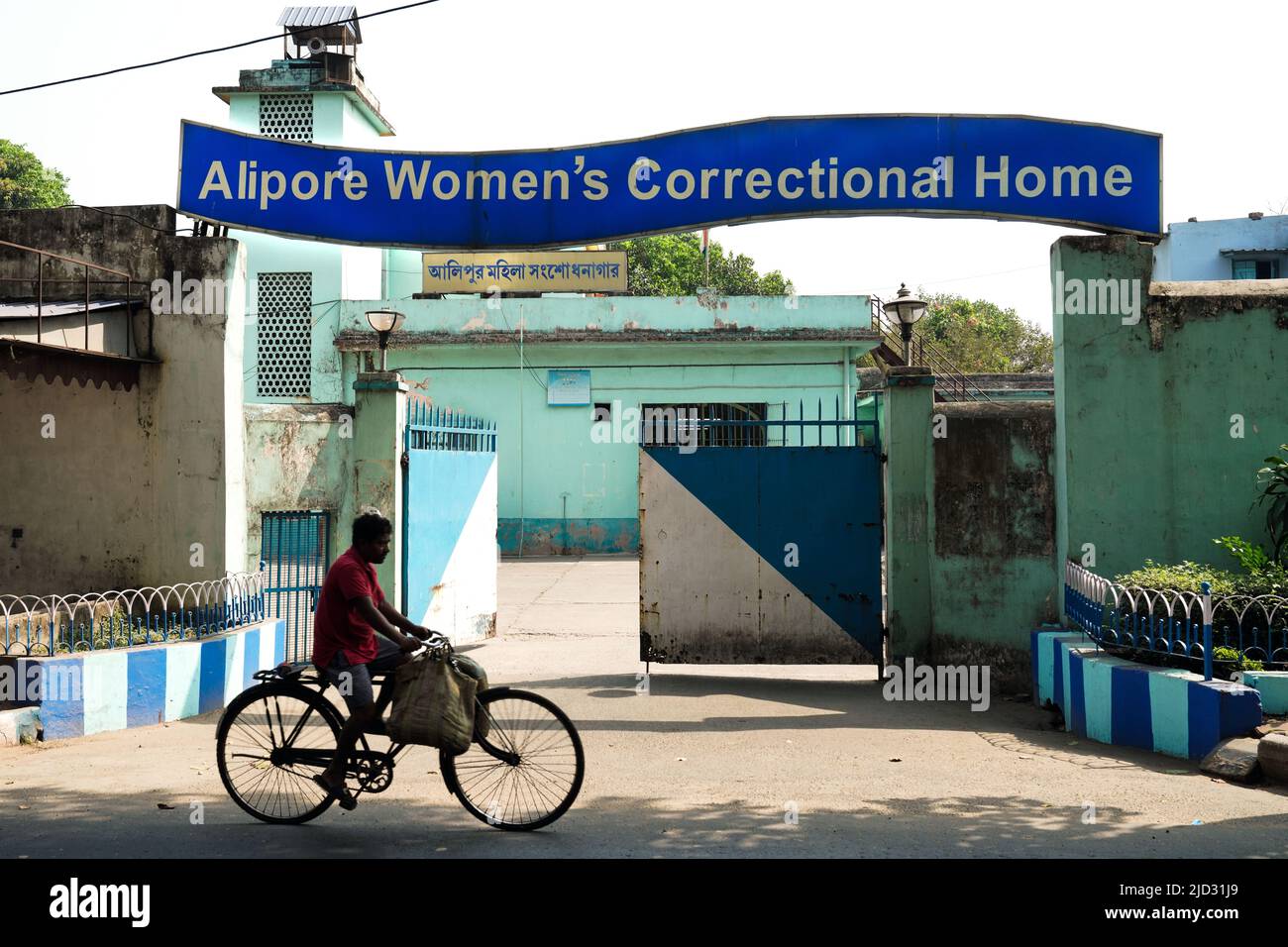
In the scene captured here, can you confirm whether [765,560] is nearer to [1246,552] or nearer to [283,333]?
[1246,552]

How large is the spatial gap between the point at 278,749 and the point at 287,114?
84.4 ft

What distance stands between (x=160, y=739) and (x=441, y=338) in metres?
18.0

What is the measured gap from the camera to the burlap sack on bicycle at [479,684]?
17.6 ft

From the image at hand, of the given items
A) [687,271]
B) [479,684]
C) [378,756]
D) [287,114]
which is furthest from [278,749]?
[687,271]

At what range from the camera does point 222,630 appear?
9234 mm

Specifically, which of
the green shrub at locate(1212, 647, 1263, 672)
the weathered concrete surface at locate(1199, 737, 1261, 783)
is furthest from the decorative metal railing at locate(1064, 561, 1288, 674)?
the weathered concrete surface at locate(1199, 737, 1261, 783)

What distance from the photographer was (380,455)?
10.6 m

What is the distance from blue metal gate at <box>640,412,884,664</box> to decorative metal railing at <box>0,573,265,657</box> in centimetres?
349

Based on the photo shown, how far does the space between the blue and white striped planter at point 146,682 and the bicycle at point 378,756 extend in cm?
270

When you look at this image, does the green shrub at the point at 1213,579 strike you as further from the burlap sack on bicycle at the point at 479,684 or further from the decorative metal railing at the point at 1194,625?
the burlap sack on bicycle at the point at 479,684

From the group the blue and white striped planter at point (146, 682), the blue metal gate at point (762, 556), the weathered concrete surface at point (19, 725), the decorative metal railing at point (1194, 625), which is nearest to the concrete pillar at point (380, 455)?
the blue and white striped planter at point (146, 682)

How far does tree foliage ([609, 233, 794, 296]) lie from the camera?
53.0m

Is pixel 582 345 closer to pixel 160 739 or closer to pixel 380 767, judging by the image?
pixel 160 739

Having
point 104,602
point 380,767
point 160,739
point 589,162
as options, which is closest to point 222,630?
point 104,602
